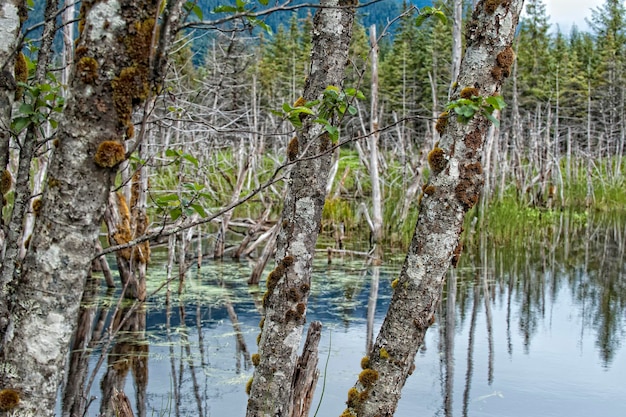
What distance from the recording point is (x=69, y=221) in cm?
180

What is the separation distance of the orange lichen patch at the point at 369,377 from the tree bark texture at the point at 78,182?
6.38 feet

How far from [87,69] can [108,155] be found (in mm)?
230

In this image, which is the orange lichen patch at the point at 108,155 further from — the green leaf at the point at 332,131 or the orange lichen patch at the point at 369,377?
the orange lichen patch at the point at 369,377

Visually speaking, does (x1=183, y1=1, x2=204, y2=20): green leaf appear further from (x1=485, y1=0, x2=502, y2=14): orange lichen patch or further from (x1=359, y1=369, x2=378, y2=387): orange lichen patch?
(x1=359, y1=369, x2=378, y2=387): orange lichen patch

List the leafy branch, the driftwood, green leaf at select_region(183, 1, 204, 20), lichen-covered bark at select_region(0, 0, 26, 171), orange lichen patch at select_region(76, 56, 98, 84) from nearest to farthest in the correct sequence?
orange lichen patch at select_region(76, 56, 98, 84) < lichen-covered bark at select_region(0, 0, 26, 171) < green leaf at select_region(183, 1, 204, 20) < the leafy branch < the driftwood

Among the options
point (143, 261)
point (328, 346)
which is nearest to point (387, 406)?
point (328, 346)

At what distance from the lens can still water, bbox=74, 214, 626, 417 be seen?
215 inches

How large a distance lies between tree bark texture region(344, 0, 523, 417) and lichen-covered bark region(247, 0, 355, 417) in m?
0.47

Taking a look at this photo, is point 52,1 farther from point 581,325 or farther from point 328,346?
point 581,325

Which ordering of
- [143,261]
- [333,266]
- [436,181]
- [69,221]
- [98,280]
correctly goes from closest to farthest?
[69,221] → [436,181] → [143,261] → [98,280] → [333,266]

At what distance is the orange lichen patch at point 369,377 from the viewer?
11.4 ft

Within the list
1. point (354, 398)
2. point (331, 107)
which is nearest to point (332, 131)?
point (331, 107)

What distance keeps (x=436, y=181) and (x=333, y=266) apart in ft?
24.1

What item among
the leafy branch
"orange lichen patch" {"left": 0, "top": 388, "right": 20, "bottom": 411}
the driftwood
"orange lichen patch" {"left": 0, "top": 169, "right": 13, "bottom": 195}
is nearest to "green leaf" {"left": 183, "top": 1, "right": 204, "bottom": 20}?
the leafy branch
